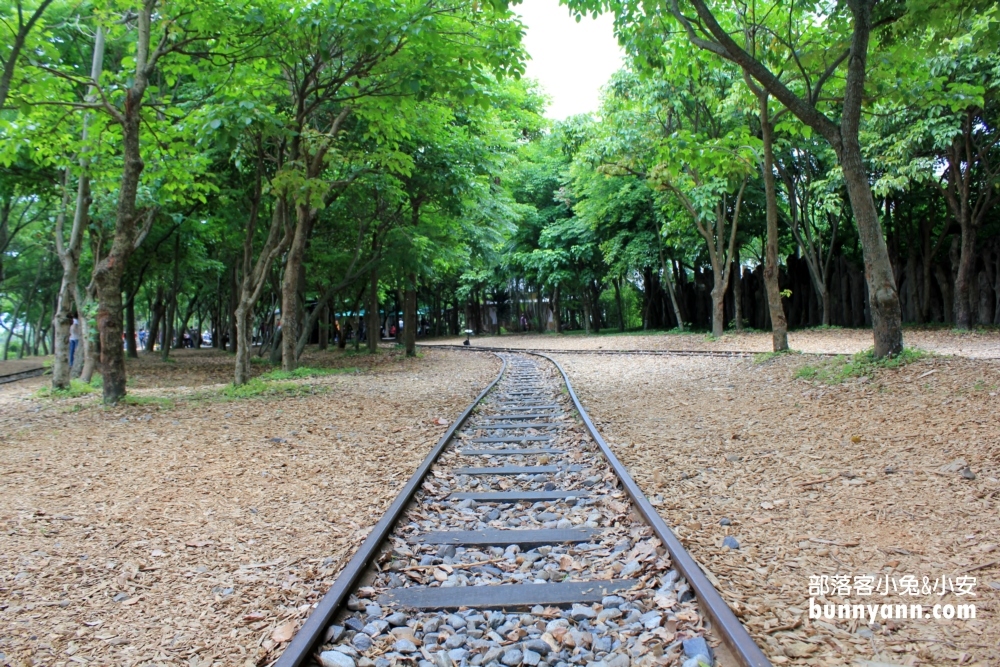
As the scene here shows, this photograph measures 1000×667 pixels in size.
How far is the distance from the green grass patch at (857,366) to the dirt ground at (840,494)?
21 centimetres

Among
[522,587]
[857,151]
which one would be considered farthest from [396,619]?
[857,151]

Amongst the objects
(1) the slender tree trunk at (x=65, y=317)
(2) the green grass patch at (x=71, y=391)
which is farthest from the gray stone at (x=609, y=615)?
(1) the slender tree trunk at (x=65, y=317)

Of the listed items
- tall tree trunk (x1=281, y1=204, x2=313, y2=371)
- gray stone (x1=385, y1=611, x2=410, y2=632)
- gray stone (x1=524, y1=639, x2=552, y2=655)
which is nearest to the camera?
gray stone (x1=524, y1=639, x2=552, y2=655)

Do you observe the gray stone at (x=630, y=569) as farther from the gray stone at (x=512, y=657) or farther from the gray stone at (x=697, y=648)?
the gray stone at (x=512, y=657)

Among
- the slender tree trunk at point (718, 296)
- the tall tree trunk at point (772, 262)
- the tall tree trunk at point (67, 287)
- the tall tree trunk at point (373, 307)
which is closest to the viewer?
the tall tree trunk at point (67, 287)

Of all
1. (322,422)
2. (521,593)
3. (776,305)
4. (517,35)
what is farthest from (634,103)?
(521,593)

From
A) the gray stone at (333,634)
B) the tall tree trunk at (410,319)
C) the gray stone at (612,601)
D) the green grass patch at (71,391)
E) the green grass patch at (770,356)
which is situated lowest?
the gray stone at (612,601)

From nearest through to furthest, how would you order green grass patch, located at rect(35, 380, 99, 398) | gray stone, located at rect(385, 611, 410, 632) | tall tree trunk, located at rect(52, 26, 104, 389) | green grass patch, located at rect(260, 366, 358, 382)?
gray stone, located at rect(385, 611, 410, 632) → green grass patch, located at rect(35, 380, 99, 398) → tall tree trunk, located at rect(52, 26, 104, 389) → green grass patch, located at rect(260, 366, 358, 382)

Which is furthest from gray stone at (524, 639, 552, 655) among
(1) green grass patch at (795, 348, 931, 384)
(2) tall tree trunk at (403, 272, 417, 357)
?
(2) tall tree trunk at (403, 272, 417, 357)

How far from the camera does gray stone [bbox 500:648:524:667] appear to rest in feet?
8.27

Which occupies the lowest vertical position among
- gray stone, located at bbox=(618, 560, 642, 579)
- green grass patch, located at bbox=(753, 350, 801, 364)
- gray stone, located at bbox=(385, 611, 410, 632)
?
gray stone, located at bbox=(385, 611, 410, 632)

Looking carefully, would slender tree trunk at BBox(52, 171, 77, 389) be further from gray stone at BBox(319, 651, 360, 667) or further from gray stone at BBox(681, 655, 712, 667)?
gray stone at BBox(681, 655, 712, 667)

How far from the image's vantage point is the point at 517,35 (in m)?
7.70

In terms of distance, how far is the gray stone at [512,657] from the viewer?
2520mm
